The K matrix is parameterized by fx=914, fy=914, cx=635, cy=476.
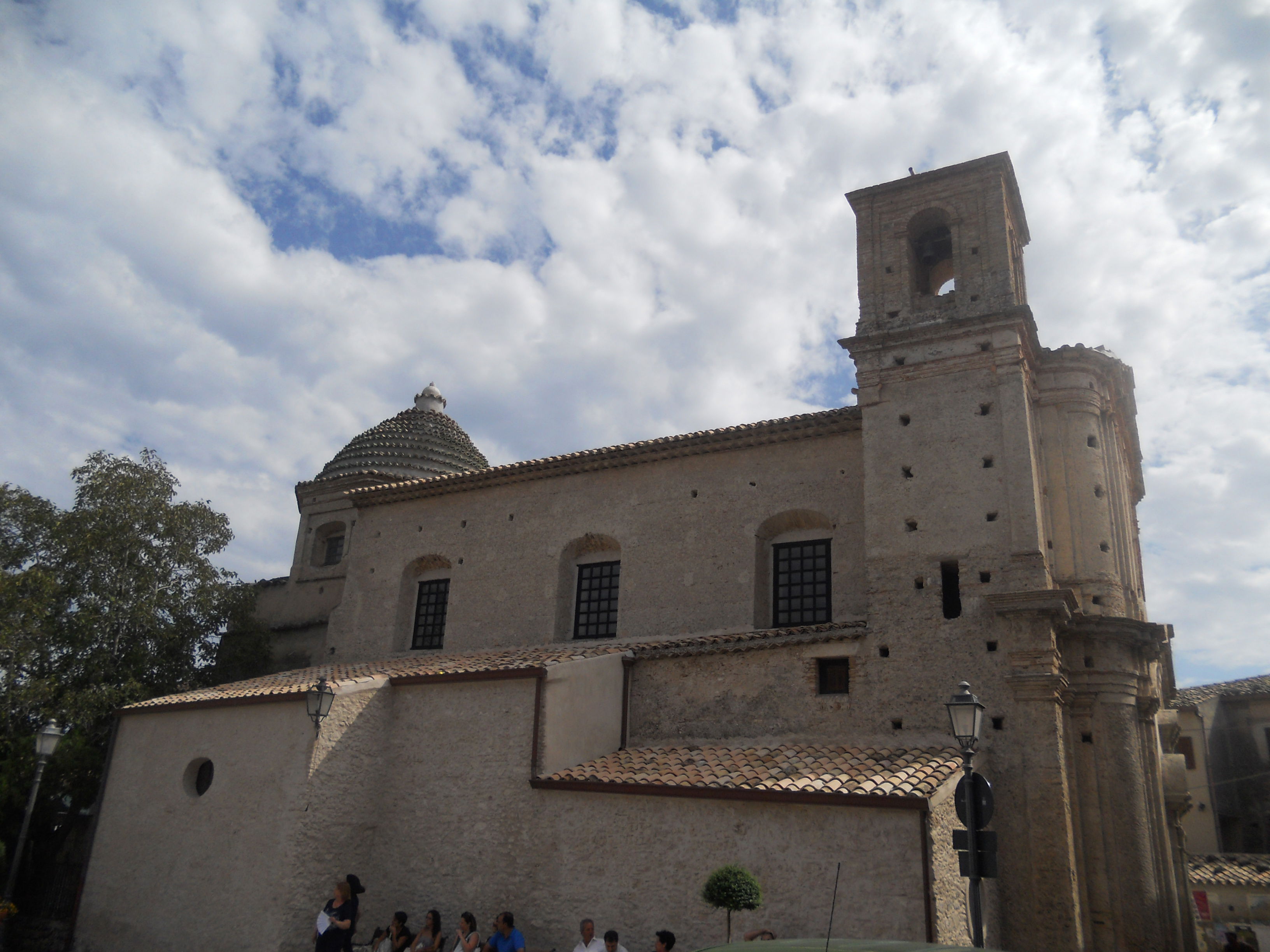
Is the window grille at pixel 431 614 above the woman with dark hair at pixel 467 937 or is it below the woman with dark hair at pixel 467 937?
above

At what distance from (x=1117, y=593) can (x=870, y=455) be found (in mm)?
4436

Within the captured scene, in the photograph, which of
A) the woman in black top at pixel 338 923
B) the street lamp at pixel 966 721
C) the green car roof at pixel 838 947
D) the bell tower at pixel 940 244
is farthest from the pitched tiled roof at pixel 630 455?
the green car roof at pixel 838 947

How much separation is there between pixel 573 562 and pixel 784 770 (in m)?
7.60

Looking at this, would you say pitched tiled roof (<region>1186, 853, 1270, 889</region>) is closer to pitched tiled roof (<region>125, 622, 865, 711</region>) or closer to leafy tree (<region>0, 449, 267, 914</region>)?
pitched tiled roof (<region>125, 622, 865, 711</region>)

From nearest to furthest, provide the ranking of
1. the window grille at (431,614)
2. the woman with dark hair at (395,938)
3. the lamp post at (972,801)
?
the lamp post at (972,801), the woman with dark hair at (395,938), the window grille at (431,614)

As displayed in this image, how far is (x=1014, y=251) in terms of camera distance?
55.4 ft

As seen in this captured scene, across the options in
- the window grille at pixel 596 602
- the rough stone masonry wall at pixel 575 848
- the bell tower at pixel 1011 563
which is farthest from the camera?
the window grille at pixel 596 602

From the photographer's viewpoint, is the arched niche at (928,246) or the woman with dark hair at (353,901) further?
the arched niche at (928,246)

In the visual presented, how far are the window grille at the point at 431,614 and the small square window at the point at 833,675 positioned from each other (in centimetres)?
868

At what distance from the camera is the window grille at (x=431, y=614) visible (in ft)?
Answer: 63.7

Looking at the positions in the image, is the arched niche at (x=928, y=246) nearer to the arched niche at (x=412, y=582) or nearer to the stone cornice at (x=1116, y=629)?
the stone cornice at (x=1116, y=629)

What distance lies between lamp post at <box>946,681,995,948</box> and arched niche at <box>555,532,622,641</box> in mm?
9367

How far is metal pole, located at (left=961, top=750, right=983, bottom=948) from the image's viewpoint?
7.92m

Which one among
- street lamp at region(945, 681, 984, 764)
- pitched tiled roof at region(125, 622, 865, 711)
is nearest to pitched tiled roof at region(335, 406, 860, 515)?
pitched tiled roof at region(125, 622, 865, 711)
